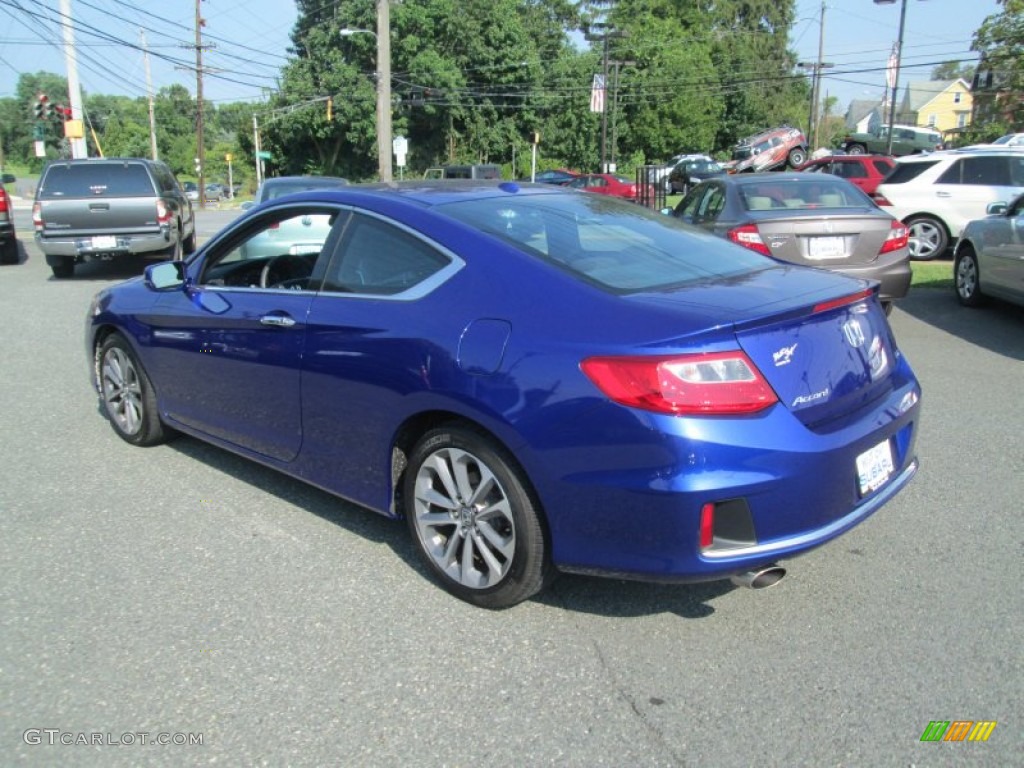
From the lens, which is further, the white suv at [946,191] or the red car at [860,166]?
the red car at [860,166]

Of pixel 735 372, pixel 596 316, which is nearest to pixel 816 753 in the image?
pixel 735 372

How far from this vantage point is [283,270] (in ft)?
15.5

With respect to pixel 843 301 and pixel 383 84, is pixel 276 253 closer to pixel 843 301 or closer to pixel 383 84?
pixel 843 301

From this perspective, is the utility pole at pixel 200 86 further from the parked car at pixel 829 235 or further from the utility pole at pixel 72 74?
the parked car at pixel 829 235

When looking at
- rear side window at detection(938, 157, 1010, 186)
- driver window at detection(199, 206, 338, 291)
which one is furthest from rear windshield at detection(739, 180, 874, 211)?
rear side window at detection(938, 157, 1010, 186)

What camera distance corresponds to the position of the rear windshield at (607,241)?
3.33 m

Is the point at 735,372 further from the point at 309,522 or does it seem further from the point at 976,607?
the point at 309,522

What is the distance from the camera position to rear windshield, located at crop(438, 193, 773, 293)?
3330mm

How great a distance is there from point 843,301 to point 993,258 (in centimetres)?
662

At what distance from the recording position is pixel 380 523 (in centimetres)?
414

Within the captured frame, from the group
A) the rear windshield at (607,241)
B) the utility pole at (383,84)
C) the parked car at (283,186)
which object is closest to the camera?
the rear windshield at (607,241)

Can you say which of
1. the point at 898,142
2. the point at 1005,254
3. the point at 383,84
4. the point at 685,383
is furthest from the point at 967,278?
the point at 898,142

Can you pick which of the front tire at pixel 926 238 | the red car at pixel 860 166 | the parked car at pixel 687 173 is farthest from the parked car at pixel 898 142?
the front tire at pixel 926 238

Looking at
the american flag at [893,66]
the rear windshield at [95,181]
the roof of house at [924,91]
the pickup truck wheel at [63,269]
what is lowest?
the pickup truck wheel at [63,269]
